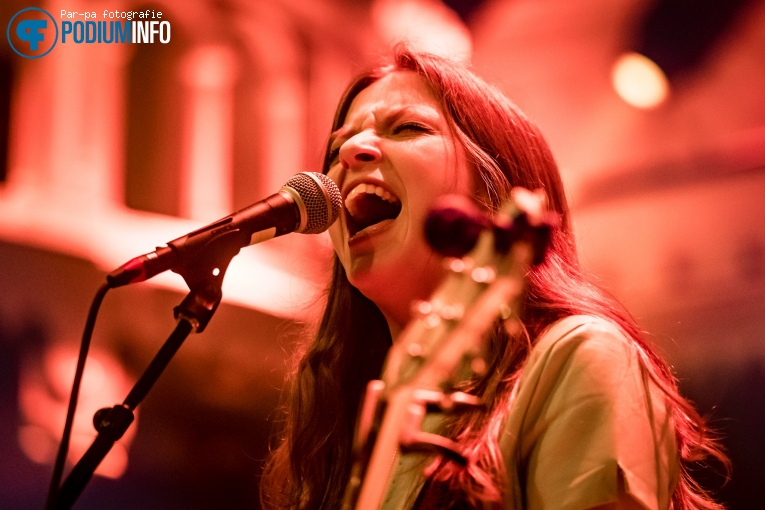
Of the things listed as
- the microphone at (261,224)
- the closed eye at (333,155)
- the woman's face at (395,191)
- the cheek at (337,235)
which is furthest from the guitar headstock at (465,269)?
the closed eye at (333,155)

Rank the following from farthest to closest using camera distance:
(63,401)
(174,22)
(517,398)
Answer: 1. (174,22)
2. (63,401)
3. (517,398)

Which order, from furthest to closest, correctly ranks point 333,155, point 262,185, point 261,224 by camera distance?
1. point 262,185
2. point 333,155
3. point 261,224

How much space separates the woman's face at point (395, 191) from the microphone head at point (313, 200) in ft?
0.77

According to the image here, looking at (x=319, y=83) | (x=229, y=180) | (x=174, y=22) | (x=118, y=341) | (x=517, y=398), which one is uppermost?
(x=174, y=22)

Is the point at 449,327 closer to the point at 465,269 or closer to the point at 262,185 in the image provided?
the point at 465,269

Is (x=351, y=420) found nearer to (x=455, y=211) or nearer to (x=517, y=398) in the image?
(x=517, y=398)

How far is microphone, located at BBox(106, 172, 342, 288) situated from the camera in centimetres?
125

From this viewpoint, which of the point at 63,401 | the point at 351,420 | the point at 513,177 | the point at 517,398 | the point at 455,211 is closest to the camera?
the point at 455,211

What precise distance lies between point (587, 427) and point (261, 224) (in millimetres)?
658

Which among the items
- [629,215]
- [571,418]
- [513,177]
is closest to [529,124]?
[513,177]

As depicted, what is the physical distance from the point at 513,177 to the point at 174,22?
5.85 ft

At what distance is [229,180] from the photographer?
119 inches

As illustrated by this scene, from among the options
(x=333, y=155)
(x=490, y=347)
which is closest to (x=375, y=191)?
(x=333, y=155)

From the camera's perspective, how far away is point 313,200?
1.48 m
